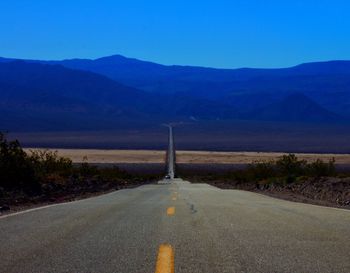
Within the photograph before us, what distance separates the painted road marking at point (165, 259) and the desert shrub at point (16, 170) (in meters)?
17.5

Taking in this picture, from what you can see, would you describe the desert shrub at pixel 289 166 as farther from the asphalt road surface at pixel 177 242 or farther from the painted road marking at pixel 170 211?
the asphalt road surface at pixel 177 242

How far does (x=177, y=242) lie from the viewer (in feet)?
28.0

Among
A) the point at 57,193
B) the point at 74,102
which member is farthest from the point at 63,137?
the point at 57,193

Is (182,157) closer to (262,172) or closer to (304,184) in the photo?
(262,172)

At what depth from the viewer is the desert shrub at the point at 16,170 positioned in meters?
25.6

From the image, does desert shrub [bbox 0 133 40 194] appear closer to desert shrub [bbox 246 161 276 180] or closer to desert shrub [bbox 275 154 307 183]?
desert shrub [bbox 275 154 307 183]

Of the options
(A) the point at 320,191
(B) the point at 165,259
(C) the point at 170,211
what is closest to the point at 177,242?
(B) the point at 165,259

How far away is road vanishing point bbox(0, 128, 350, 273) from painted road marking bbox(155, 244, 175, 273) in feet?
0.04

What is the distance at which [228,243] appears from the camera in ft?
27.7

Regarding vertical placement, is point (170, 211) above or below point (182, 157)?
below

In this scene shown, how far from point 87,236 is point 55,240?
54cm

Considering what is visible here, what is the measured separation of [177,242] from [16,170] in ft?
62.7

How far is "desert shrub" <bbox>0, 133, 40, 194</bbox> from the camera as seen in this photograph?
25.6m

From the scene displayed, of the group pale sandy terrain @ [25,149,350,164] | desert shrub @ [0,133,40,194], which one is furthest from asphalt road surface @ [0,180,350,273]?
pale sandy terrain @ [25,149,350,164]
